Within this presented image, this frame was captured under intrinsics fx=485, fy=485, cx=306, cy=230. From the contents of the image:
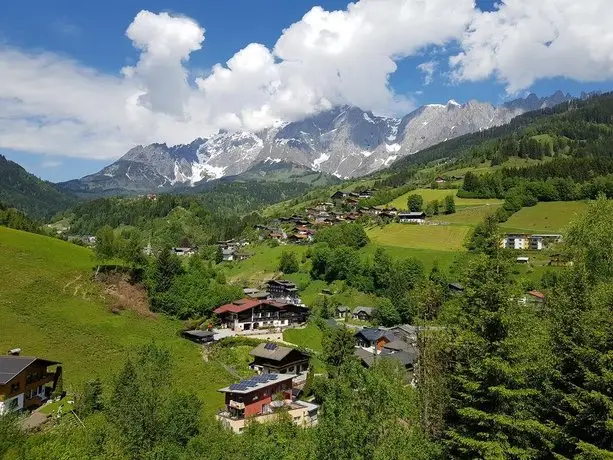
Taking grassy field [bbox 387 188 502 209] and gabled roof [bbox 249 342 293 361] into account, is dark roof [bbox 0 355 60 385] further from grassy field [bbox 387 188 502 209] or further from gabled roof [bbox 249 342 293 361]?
grassy field [bbox 387 188 502 209]

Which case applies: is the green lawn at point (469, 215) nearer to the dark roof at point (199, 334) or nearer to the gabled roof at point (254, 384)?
the dark roof at point (199, 334)

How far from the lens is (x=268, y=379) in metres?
49.1

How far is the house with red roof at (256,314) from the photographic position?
270 feet

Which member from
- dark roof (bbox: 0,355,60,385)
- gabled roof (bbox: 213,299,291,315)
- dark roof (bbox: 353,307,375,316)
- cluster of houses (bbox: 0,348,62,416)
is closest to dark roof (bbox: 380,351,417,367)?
gabled roof (bbox: 213,299,291,315)

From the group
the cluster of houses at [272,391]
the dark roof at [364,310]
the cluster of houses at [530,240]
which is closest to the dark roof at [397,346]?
the cluster of houses at [272,391]

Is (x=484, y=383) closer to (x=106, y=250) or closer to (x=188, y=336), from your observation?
(x=188, y=336)

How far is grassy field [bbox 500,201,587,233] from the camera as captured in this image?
420 ft

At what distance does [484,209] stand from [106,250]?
112691 mm

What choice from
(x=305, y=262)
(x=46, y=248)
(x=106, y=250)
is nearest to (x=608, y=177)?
(x=305, y=262)

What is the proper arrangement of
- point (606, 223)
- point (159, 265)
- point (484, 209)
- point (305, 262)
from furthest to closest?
point (484, 209) < point (305, 262) < point (159, 265) < point (606, 223)

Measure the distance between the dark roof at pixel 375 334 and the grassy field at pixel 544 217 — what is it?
62406 millimetres

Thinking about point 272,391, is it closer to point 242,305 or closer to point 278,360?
point 278,360

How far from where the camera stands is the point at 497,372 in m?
18.9

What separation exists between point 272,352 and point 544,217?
105 meters
